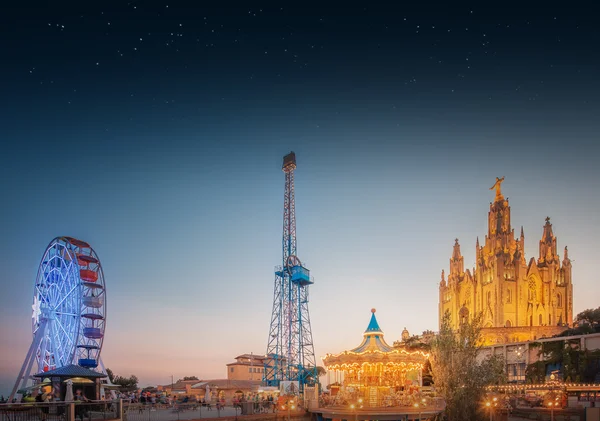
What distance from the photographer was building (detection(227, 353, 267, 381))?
9231cm

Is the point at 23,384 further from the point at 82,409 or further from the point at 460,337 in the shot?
the point at 460,337

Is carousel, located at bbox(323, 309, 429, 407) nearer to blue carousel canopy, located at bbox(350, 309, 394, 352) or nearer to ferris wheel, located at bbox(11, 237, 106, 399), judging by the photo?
blue carousel canopy, located at bbox(350, 309, 394, 352)

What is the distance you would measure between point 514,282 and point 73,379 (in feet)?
283

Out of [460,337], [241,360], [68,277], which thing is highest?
[68,277]

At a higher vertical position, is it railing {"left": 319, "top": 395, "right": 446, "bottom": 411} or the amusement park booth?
the amusement park booth

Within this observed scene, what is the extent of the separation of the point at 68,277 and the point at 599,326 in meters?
69.3

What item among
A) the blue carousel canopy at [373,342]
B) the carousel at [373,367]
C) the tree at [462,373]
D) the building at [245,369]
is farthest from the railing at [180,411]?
the building at [245,369]

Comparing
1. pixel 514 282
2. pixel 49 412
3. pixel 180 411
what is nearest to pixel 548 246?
pixel 514 282

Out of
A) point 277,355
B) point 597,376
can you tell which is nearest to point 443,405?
point 597,376

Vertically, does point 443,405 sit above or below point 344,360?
below

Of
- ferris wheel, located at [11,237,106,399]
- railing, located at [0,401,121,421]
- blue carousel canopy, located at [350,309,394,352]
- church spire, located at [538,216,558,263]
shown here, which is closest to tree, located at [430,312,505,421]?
blue carousel canopy, located at [350,309,394,352]

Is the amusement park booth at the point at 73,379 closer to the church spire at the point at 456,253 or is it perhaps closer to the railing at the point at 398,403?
the railing at the point at 398,403

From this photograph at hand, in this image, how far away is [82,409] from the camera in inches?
944

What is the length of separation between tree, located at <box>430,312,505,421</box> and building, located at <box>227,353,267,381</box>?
61.7 m
